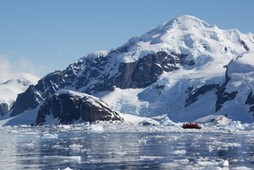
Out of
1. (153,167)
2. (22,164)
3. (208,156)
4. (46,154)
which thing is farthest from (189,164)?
(46,154)

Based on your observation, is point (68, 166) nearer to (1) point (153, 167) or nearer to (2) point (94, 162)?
(2) point (94, 162)

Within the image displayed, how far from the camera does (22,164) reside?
66438 mm

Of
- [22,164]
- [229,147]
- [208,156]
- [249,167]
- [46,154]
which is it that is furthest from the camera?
[229,147]

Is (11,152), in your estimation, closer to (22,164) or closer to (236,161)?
(22,164)

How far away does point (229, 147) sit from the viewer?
8800cm

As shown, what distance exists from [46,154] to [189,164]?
2375 centimetres

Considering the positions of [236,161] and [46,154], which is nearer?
[236,161]

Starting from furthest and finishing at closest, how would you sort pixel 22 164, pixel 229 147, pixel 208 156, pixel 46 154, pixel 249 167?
pixel 229 147, pixel 46 154, pixel 208 156, pixel 22 164, pixel 249 167

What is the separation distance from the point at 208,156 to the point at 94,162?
1520cm

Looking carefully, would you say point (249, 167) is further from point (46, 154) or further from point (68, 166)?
point (46, 154)

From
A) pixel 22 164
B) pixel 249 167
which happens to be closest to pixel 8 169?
pixel 22 164

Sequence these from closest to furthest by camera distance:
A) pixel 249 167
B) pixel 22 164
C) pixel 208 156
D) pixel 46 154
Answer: pixel 249 167 < pixel 22 164 < pixel 208 156 < pixel 46 154

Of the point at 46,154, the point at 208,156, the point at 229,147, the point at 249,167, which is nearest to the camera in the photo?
the point at 249,167

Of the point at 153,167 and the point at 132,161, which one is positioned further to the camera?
the point at 132,161
